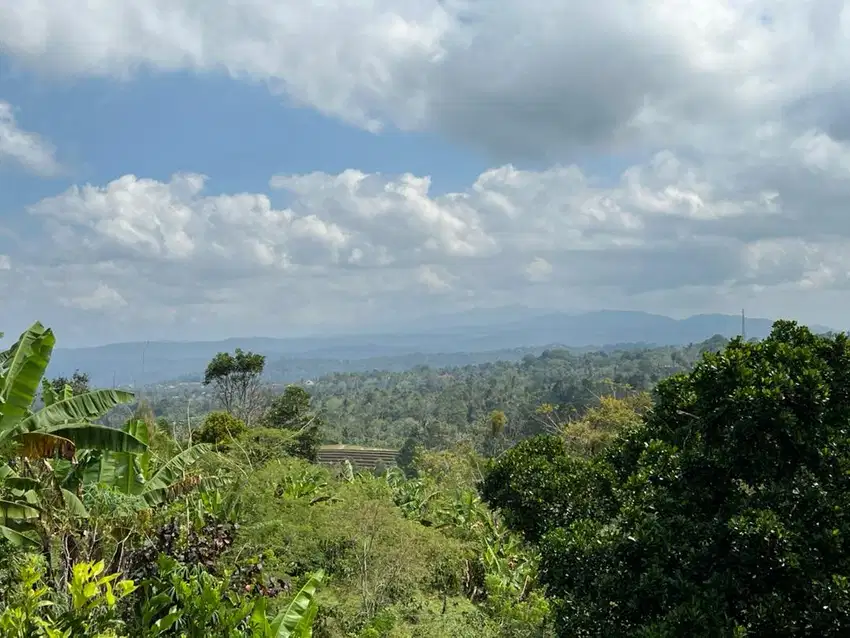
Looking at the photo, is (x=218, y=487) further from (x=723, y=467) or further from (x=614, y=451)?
(x=723, y=467)

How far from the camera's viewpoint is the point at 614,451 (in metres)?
5.96

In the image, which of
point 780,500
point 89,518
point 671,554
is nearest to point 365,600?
point 89,518

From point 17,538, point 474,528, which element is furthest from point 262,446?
point 17,538

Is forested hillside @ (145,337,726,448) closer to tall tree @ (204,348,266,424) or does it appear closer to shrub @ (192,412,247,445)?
tall tree @ (204,348,266,424)

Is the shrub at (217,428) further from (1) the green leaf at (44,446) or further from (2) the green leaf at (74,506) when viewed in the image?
(2) the green leaf at (74,506)

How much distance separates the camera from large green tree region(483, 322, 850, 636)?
151 inches

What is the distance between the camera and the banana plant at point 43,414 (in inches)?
273

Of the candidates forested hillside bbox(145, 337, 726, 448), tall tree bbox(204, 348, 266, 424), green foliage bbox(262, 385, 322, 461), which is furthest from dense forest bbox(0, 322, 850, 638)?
forested hillside bbox(145, 337, 726, 448)

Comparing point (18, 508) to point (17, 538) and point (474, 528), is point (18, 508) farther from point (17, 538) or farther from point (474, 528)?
point (474, 528)

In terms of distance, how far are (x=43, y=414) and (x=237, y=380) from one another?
21.7 meters

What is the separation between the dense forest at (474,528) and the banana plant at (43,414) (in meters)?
0.02

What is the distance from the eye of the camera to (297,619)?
533cm

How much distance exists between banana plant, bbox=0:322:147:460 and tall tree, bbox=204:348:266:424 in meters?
20.0

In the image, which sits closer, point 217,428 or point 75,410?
point 75,410
